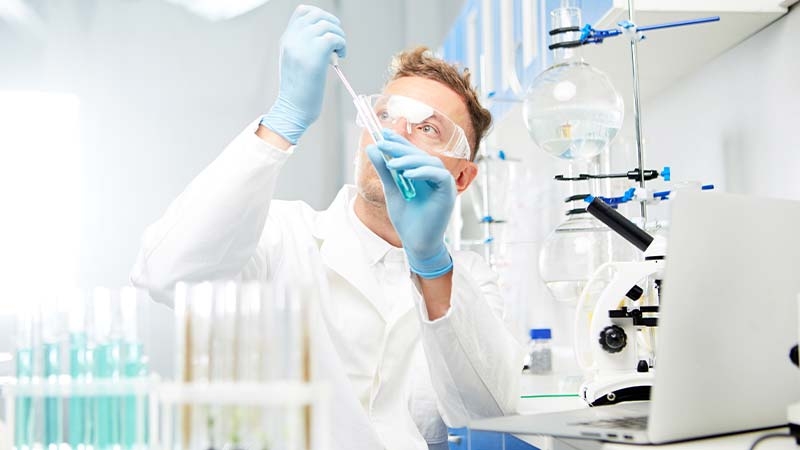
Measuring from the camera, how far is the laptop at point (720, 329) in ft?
2.77

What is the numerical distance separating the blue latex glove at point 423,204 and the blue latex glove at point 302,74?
0.14 meters

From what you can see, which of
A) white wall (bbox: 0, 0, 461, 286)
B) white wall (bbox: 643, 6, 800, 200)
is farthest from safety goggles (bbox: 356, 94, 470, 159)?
white wall (bbox: 0, 0, 461, 286)

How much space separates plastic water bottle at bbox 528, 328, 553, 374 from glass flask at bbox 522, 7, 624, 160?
2.34ft

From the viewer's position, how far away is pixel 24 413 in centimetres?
71

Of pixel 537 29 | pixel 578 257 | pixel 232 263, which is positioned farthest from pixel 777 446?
pixel 537 29

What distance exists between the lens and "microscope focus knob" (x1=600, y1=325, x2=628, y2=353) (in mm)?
1526

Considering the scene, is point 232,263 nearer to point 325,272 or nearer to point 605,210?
point 325,272

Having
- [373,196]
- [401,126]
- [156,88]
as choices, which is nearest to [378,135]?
[401,126]

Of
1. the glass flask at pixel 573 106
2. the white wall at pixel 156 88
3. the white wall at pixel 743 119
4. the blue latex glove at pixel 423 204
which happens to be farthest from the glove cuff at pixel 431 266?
the white wall at pixel 156 88

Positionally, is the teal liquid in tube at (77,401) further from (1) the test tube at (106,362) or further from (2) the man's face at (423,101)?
(2) the man's face at (423,101)

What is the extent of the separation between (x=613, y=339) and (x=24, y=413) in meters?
1.11

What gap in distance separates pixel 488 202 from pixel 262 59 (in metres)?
1.94

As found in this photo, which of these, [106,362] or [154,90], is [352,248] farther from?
[154,90]

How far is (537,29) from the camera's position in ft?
7.78
